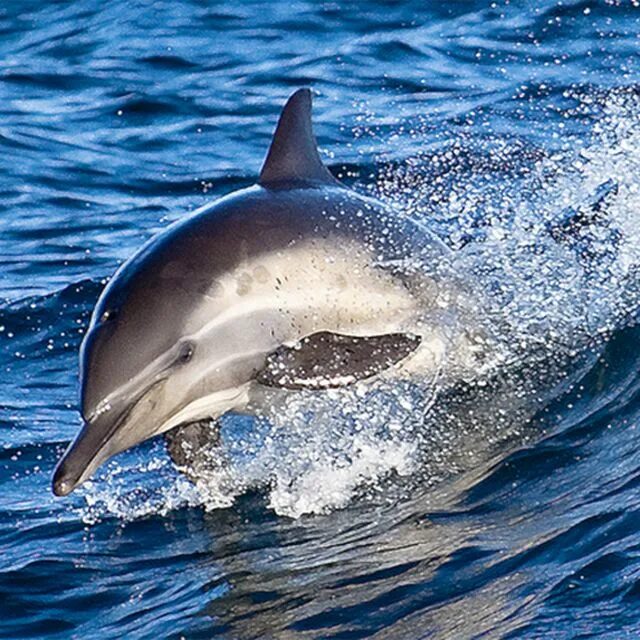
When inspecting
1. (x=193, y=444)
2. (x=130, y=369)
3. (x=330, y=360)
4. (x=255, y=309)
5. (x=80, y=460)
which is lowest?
(x=193, y=444)

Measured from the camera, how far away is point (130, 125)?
1361 centimetres

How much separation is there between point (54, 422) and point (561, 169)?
14.1ft

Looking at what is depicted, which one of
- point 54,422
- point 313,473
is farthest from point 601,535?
point 54,422

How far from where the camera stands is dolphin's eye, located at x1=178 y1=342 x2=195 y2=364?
22.4 feet

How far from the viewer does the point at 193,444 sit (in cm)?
718

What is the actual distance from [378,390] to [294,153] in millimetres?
1125

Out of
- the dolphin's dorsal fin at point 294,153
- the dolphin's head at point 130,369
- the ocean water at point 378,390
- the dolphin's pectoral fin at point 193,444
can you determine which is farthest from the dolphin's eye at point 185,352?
the dolphin's dorsal fin at point 294,153

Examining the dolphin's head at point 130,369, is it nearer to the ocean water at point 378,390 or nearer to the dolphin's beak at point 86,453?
the dolphin's beak at point 86,453

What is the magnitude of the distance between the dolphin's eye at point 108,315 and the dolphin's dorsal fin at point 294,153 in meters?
1.07

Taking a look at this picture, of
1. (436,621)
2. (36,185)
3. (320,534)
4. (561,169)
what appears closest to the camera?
(436,621)

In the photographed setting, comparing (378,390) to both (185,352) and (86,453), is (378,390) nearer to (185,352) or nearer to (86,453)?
(185,352)

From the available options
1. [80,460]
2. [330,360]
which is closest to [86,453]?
[80,460]

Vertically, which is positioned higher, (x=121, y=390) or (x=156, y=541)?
(x=121, y=390)

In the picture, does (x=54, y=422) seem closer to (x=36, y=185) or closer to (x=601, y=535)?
(x=601, y=535)
